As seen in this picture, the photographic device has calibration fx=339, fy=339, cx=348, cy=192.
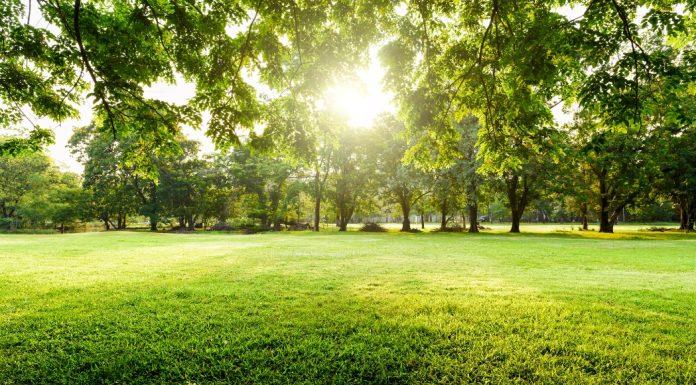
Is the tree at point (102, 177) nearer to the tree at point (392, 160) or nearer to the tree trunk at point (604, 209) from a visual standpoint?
the tree at point (392, 160)

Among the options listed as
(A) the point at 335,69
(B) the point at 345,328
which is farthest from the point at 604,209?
(B) the point at 345,328

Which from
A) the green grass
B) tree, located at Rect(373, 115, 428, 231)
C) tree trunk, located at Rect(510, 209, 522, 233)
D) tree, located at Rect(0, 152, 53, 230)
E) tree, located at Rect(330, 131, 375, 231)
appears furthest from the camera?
tree, located at Rect(0, 152, 53, 230)

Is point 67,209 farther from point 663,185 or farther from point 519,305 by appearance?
point 663,185

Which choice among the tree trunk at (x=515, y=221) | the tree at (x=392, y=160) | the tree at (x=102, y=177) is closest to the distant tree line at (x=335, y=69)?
the tree at (x=392, y=160)

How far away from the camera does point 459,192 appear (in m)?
34.2

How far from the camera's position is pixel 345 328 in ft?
16.7

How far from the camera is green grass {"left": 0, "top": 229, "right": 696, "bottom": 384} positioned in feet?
13.1

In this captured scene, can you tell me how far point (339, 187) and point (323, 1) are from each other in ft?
111

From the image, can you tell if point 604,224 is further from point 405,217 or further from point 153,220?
point 153,220

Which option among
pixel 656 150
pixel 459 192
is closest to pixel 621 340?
pixel 459 192

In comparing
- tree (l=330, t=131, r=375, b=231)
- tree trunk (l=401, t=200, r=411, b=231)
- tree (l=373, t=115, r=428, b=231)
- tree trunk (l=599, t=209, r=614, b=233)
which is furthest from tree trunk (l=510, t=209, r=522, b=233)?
tree (l=330, t=131, r=375, b=231)

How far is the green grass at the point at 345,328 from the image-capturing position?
3.98 metres

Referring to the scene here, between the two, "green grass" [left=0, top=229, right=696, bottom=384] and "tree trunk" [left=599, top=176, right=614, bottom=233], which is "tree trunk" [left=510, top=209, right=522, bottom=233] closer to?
"tree trunk" [left=599, top=176, right=614, bottom=233]

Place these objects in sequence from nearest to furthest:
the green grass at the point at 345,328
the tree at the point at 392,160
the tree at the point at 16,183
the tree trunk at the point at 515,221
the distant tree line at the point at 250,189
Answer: the green grass at the point at 345,328
the tree trunk at the point at 515,221
the tree at the point at 392,160
the distant tree line at the point at 250,189
the tree at the point at 16,183
